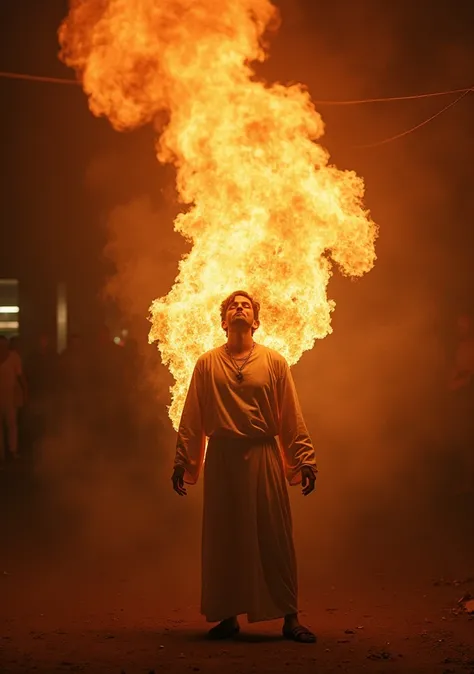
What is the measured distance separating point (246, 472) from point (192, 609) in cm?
135

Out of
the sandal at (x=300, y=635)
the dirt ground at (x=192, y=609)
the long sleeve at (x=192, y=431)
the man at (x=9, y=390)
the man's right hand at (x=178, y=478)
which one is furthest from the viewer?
the man at (x=9, y=390)

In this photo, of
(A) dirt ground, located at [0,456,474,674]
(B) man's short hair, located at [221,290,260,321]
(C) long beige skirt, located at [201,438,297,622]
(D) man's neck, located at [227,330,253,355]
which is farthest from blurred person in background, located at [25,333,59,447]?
(C) long beige skirt, located at [201,438,297,622]

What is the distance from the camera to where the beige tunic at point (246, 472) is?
5.56 m

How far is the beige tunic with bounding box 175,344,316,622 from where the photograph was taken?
556 cm

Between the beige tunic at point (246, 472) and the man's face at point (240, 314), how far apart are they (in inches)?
6.9

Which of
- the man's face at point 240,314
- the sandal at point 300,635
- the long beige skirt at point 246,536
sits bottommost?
the sandal at point 300,635

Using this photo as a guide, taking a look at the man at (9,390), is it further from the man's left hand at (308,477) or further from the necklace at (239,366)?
the man's left hand at (308,477)

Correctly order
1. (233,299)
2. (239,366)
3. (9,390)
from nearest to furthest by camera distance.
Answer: (239,366) → (233,299) → (9,390)

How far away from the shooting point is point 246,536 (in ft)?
18.3

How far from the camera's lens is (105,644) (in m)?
5.53

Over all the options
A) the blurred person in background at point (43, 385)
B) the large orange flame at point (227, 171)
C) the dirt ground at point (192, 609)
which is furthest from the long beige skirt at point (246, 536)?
the blurred person in background at point (43, 385)

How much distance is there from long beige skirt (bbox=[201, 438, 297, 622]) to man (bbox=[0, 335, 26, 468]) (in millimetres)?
7859

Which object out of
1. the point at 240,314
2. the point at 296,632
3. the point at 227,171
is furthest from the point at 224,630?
the point at 227,171

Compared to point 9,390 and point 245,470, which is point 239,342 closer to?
point 245,470
